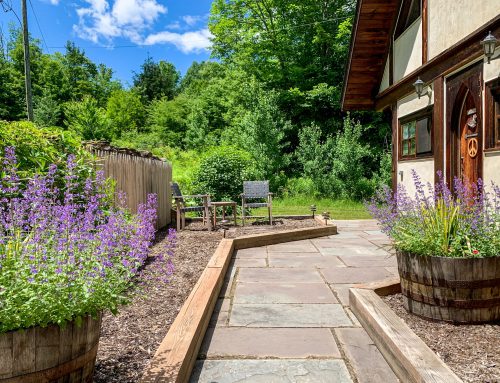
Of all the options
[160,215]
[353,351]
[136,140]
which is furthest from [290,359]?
[136,140]

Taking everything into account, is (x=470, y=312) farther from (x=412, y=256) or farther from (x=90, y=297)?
(x=90, y=297)

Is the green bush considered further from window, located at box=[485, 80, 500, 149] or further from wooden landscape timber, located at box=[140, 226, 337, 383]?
window, located at box=[485, 80, 500, 149]

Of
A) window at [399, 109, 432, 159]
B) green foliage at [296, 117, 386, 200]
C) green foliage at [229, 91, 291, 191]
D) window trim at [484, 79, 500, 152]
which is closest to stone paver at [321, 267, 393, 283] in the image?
window trim at [484, 79, 500, 152]

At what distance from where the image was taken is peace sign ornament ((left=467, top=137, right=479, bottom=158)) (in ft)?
21.1

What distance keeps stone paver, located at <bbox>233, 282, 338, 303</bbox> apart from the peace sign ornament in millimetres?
3537

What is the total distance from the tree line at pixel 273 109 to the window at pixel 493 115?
7859 mm

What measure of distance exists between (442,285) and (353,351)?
2.71ft

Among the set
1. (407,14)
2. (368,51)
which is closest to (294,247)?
(407,14)

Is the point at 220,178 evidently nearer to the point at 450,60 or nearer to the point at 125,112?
the point at 450,60

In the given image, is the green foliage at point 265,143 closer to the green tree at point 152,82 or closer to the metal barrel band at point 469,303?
the metal barrel band at point 469,303

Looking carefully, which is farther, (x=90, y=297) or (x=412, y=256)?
(x=412, y=256)

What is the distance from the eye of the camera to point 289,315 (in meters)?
3.69

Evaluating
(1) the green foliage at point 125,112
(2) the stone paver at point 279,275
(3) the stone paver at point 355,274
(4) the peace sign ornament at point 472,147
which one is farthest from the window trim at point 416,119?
(1) the green foliage at point 125,112

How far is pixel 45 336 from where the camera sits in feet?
5.41
